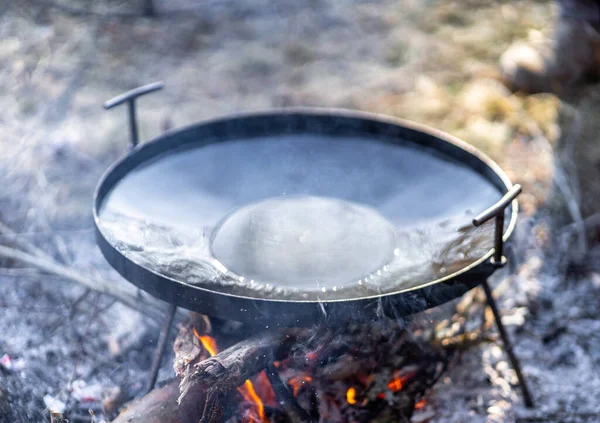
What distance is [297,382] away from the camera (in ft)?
6.73

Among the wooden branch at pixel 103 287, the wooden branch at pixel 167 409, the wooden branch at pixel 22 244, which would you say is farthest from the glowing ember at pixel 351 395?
the wooden branch at pixel 22 244

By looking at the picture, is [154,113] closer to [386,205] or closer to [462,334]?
[386,205]

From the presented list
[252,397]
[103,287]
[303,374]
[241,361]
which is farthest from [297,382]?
[103,287]

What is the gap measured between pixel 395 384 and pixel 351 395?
0.20m

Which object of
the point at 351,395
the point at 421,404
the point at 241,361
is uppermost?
the point at 241,361

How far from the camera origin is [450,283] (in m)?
1.80

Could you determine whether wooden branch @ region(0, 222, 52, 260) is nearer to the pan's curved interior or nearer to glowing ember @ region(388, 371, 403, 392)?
the pan's curved interior

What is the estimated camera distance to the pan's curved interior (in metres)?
2.06

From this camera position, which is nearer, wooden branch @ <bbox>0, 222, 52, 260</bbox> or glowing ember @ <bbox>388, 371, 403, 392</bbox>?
glowing ember @ <bbox>388, 371, 403, 392</bbox>

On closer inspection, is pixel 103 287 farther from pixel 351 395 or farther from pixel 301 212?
pixel 351 395

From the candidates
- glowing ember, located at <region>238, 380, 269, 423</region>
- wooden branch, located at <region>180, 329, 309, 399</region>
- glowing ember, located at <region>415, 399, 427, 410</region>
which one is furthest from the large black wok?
glowing ember, located at <region>415, 399, 427, 410</region>

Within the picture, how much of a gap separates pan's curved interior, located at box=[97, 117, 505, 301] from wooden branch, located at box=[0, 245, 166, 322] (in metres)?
0.39

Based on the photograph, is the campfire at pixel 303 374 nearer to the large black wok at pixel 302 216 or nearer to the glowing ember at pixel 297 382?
the glowing ember at pixel 297 382

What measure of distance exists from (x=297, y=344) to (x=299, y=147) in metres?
1.18
